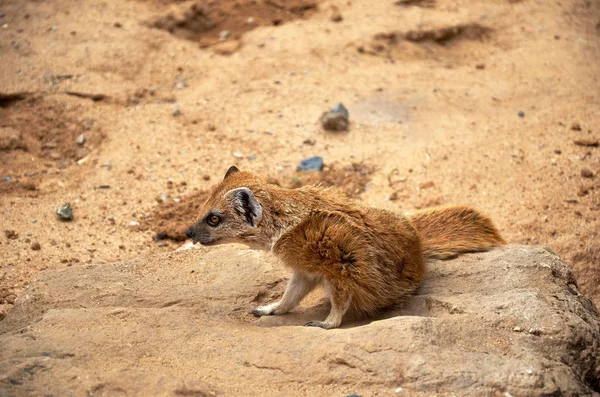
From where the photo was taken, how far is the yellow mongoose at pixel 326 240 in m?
5.02

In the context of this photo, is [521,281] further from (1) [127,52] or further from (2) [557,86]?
(1) [127,52]

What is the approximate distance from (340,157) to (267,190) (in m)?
3.52

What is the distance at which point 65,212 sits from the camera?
24.1ft

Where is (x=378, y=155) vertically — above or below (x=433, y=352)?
below

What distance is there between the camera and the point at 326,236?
16.6ft

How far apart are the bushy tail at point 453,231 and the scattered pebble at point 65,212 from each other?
3.70 m

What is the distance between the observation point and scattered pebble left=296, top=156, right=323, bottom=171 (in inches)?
336

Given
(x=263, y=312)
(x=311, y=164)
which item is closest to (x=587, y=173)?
(x=311, y=164)

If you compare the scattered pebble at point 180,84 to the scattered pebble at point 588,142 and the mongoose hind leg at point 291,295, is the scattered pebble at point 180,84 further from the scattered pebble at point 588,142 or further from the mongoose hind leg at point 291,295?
the scattered pebble at point 588,142

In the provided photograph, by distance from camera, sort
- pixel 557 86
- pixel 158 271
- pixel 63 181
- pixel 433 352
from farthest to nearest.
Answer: pixel 557 86 → pixel 63 181 → pixel 158 271 → pixel 433 352

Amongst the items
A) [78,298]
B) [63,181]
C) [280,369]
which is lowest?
[63,181]

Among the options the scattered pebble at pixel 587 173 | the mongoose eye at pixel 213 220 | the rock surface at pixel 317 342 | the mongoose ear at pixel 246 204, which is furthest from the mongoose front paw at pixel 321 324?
the scattered pebble at pixel 587 173

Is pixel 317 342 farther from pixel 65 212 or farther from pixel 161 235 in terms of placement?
pixel 65 212

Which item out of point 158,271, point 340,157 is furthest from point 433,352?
point 340,157
